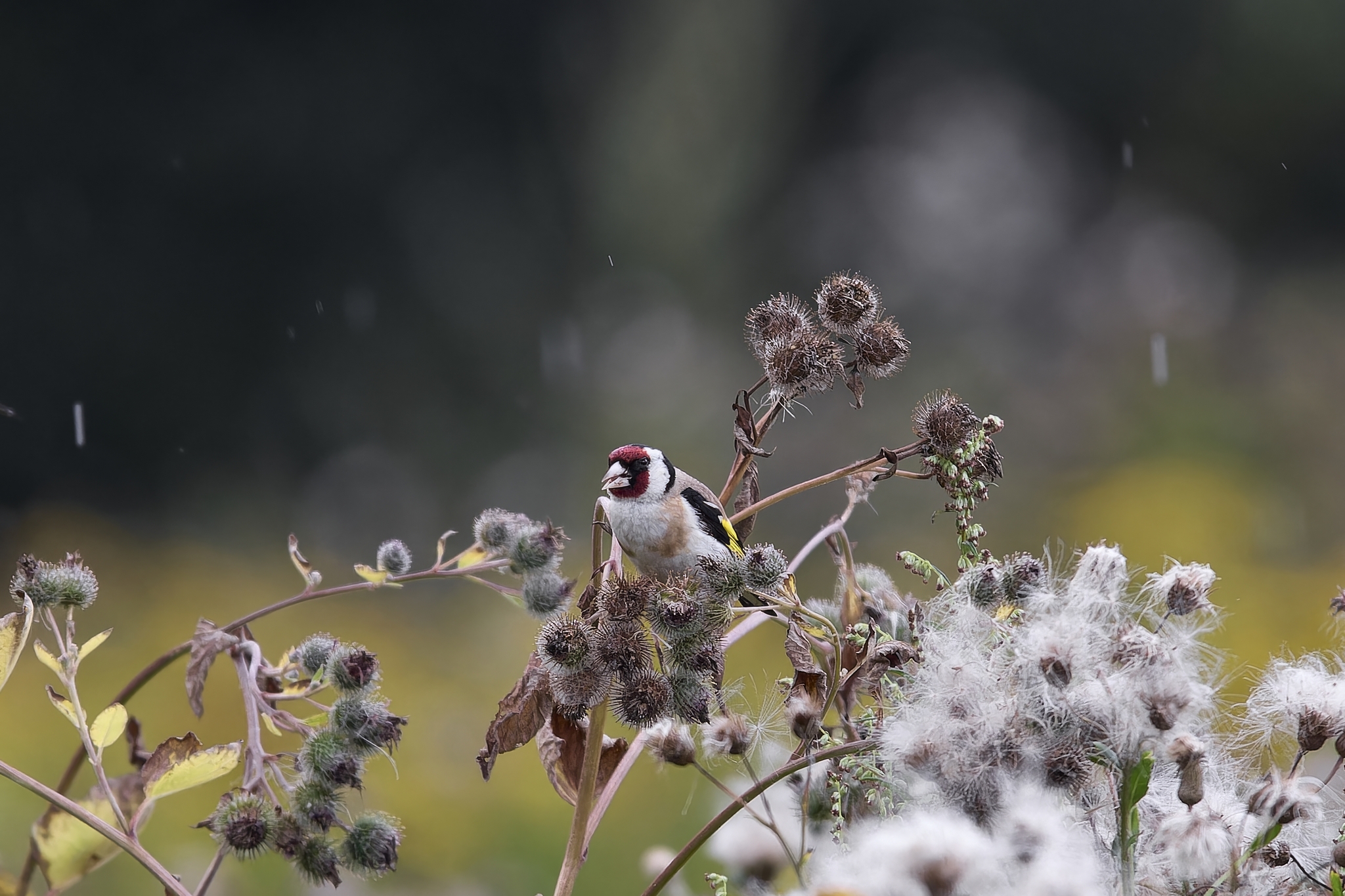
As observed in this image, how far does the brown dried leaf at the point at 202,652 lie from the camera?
75cm

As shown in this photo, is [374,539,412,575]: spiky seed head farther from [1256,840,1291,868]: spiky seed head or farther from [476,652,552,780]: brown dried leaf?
[1256,840,1291,868]: spiky seed head

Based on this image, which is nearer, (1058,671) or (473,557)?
(1058,671)

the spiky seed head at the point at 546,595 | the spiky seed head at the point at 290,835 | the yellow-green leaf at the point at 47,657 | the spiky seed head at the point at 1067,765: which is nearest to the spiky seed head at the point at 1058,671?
the spiky seed head at the point at 1067,765

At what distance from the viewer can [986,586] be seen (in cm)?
62

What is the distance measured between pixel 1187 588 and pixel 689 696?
28 cm

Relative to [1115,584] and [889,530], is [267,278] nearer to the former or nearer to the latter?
[889,530]

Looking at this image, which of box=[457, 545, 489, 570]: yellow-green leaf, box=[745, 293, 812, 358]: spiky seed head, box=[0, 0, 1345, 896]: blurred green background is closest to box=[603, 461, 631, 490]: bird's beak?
box=[457, 545, 489, 570]: yellow-green leaf

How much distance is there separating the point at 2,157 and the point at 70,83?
302 millimetres

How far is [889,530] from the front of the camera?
3455 mm

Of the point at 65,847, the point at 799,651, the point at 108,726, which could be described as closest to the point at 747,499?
the point at 799,651

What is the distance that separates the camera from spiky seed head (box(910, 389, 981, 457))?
0.70 m

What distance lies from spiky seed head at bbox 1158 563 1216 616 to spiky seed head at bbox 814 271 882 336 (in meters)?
0.25

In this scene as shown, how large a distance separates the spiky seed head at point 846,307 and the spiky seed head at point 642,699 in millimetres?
269

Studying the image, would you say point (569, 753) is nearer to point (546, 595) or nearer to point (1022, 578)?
point (546, 595)
